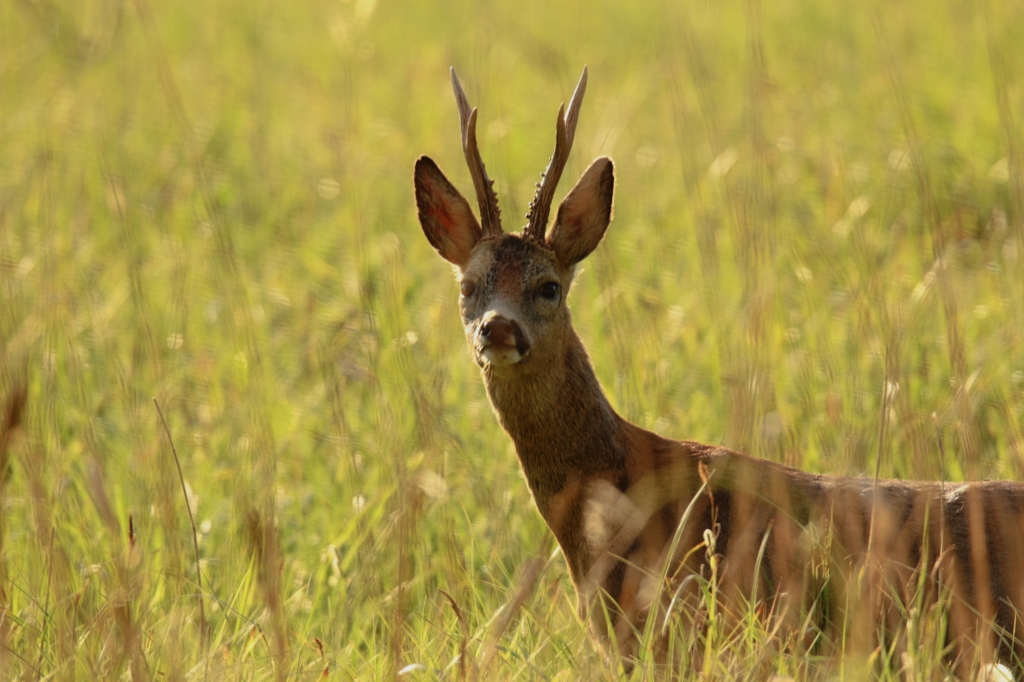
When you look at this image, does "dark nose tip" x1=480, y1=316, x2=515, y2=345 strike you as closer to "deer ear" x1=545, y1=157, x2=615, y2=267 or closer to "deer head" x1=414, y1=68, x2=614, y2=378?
"deer head" x1=414, y1=68, x2=614, y2=378

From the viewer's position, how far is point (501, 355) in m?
3.88

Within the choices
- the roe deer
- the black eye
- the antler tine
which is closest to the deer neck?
the roe deer

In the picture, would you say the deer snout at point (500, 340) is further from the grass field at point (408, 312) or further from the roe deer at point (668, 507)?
the grass field at point (408, 312)

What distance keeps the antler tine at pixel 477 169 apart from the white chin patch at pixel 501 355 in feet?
1.96

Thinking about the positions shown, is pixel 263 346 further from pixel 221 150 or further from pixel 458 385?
pixel 221 150

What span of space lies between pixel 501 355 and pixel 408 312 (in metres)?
2.47

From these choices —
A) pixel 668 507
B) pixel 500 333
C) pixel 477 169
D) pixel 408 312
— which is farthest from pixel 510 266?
pixel 408 312

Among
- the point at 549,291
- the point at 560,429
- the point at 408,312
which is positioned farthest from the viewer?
the point at 408,312

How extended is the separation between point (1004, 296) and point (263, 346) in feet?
11.3

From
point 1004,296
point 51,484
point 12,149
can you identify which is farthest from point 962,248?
point 12,149

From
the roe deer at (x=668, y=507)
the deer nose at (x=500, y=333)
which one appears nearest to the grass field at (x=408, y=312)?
the roe deer at (x=668, y=507)

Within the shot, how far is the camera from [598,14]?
13094 millimetres

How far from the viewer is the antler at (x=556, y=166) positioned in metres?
4.12

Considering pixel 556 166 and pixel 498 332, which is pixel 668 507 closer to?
pixel 498 332
